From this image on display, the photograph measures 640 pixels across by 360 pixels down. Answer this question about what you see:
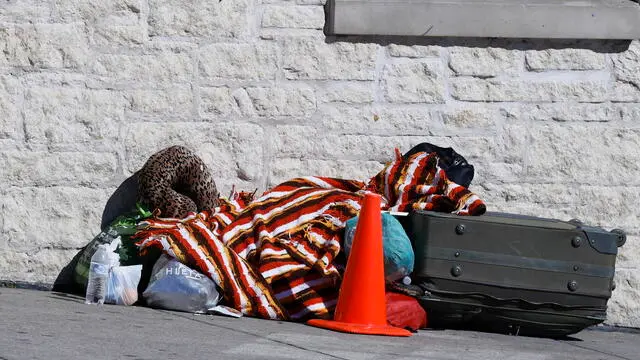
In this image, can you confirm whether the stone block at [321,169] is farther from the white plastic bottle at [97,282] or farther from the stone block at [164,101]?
the white plastic bottle at [97,282]

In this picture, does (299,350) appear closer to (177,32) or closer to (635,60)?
(177,32)

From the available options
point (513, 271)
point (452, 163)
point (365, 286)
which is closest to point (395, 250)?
point (365, 286)

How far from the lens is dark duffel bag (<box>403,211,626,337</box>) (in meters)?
6.11

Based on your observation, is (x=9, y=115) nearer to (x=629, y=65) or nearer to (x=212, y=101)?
(x=212, y=101)

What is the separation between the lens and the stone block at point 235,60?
6934mm

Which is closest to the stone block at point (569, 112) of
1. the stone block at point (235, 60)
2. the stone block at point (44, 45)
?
the stone block at point (235, 60)

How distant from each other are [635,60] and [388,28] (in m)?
1.44

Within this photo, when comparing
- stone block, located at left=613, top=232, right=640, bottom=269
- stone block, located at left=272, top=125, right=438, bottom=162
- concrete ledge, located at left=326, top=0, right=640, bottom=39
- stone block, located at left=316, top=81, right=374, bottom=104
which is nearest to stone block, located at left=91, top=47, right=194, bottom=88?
stone block, located at left=272, top=125, right=438, bottom=162

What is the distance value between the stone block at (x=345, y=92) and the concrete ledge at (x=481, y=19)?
0.30 m

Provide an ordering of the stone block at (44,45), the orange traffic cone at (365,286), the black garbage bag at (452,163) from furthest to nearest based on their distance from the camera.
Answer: the stone block at (44,45)
the black garbage bag at (452,163)
the orange traffic cone at (365,286)

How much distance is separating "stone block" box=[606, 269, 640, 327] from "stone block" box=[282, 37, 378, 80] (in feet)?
6.09

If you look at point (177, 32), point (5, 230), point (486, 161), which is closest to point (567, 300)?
point (486, 161)

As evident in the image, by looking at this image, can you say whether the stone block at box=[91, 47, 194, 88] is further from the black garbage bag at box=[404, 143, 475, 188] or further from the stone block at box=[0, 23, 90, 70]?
the black garbage bag at box=[404, 143, 475, 188]

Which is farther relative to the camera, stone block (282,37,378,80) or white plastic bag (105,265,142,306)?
stone block (282,37,378,80)
